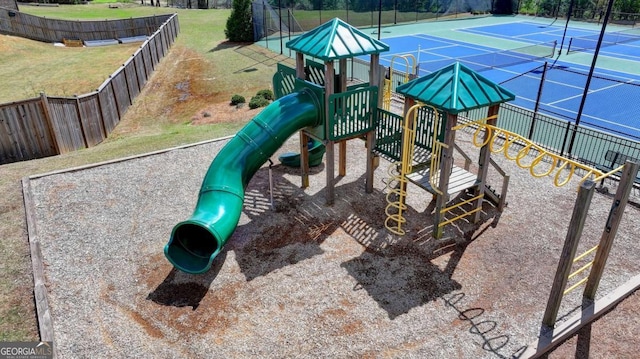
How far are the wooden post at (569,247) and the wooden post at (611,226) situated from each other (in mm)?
672

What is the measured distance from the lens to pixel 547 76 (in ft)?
77.1

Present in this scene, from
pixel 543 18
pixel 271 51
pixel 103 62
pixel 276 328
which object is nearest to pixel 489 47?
→ pixel 271 51

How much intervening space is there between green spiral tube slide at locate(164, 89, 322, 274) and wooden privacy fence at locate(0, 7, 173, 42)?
95.8ft

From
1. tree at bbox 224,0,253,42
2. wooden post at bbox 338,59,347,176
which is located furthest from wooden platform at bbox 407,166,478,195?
tree at bbox 224,0,253,42

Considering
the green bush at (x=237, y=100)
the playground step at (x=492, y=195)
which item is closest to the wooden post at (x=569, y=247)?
the playground step at (x=492, y=195)

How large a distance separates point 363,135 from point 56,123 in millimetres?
8770

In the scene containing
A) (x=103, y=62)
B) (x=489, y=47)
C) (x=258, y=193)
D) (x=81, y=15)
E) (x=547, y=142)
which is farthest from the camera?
(x=81, y=15)

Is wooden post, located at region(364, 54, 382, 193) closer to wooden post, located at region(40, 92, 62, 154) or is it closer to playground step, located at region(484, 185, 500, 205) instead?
playground step, located at region(484, 185, 500, 205)

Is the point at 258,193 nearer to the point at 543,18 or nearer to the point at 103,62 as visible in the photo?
the point at 103,62

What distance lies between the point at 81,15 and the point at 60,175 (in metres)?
38.9

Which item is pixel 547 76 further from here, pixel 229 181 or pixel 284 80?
pixel 229 181

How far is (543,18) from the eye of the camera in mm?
45188

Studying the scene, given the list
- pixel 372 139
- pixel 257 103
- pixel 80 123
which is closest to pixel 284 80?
pixel 372 139

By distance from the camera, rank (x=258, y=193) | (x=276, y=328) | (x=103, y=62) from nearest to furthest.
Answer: (x=276, y=328) → (x=258, y=193) → (x=103, y=62)
